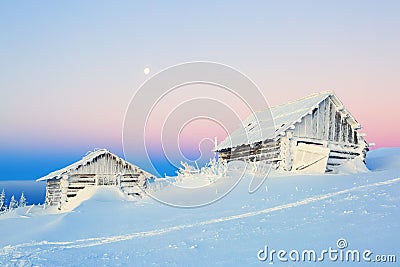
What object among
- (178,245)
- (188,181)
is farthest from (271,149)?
(178,245)

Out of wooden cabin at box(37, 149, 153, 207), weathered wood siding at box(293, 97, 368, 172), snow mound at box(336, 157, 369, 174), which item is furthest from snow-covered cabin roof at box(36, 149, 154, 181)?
snow mound at box(336, 157, 369, 174)

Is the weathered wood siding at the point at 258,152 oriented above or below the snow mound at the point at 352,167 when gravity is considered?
above

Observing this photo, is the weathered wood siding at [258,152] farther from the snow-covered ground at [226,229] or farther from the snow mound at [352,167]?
the snow-covered ground at [226,229]

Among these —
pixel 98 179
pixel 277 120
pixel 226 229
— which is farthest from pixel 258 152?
pixel 226 229

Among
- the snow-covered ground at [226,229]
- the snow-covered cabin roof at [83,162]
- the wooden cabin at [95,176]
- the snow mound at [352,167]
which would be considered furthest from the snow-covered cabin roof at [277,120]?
the snow-covered cabin roof at [83,162]

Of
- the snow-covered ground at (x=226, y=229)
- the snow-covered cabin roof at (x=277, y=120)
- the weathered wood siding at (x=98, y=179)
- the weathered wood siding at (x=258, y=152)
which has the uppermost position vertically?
the snow-covered cabin roof at (x=277, y=120)

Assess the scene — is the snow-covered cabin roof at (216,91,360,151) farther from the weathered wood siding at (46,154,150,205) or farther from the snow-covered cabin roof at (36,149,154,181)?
the snow-covered cabin roof at (36,149,154,181)

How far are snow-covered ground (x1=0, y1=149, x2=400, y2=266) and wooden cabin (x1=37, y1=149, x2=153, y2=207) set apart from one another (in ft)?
43.2

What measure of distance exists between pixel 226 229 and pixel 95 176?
67.6ft

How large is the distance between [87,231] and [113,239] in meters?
1.87

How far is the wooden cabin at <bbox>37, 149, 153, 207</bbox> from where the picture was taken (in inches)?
1035

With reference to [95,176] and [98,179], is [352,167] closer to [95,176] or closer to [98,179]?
[98,179]

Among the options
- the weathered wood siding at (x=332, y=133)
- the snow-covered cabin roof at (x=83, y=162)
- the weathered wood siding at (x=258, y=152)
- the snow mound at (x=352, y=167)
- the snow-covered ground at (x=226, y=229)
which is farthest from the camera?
the snow-covered cabin roof at (x=83, y=162)

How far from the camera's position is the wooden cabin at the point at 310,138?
1970 centimetres
